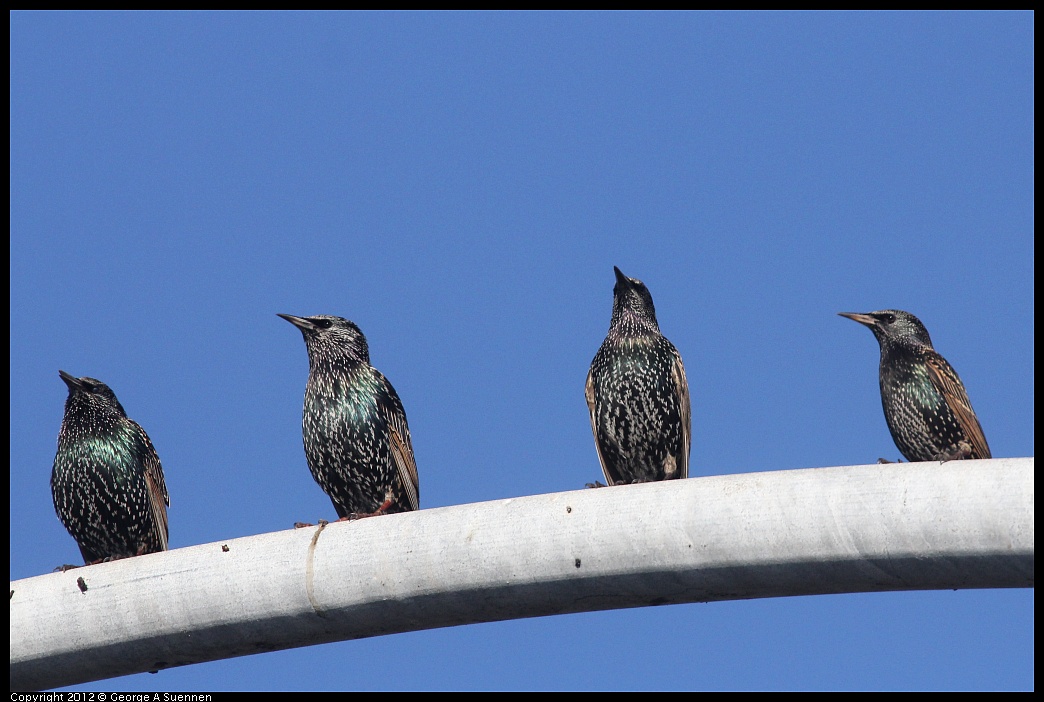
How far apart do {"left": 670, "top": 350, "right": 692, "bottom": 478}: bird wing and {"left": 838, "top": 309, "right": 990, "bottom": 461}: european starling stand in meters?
1.33


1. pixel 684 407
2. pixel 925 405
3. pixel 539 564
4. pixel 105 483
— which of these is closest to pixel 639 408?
pixel 684 407

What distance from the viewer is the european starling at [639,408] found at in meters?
9.48

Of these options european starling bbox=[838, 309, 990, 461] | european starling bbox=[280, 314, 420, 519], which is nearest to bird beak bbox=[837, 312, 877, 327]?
european starling bbox=[838, 309, 990, 461]

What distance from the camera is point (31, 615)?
716cm

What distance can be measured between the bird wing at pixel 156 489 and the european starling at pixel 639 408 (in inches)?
118

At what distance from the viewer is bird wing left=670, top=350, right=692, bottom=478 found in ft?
31.6

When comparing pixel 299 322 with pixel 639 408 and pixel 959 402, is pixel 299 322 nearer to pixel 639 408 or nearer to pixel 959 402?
pixel 639 408

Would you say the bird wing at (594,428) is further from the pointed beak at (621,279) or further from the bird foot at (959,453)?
the bird foot at (959,453)

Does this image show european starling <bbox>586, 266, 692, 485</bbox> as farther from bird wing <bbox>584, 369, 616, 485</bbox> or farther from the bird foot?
the bird foot

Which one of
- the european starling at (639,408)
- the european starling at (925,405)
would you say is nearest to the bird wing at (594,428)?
the european starling at (639,408)

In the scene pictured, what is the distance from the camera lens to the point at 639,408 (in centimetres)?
945

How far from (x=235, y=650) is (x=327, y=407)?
2917 millimetres

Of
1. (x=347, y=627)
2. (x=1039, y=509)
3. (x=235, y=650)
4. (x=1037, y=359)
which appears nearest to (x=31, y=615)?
(x=235, y=650)

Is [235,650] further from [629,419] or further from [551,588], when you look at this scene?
[629,419]
